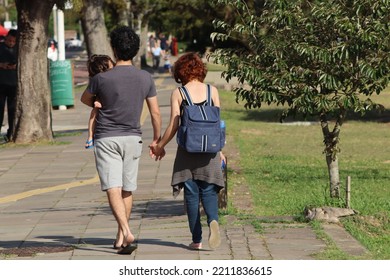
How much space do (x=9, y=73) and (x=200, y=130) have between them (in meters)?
12.7

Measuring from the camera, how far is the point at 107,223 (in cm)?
1162

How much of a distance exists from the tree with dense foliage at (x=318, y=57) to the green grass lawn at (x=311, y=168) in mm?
798

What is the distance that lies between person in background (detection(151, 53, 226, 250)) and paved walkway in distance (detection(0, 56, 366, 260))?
0.28 metres

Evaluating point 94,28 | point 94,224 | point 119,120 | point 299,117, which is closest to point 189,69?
point 119,120

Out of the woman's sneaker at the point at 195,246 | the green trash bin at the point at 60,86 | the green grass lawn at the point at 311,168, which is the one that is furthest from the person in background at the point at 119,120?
the green trash bin at the point at 60,86

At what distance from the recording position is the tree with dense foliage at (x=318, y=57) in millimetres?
11305

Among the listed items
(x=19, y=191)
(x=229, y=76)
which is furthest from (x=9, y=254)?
(x=19, y=191)

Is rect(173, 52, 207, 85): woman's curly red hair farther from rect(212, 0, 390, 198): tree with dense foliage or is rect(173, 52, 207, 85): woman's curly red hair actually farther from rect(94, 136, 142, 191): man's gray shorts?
rect(212, 0, 390, 198): tree with dense foliage

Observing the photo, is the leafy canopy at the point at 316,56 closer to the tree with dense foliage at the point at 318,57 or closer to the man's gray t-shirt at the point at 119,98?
the tree with dense foliage at the point at 318,57

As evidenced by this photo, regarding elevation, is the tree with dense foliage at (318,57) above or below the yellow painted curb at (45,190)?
above

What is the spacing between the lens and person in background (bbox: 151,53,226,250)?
31.0ft

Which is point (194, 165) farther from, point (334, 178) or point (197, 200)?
point (334, 178)

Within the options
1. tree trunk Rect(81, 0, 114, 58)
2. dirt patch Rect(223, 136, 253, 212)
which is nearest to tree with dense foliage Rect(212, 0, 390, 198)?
dirt patch Rect(223, 136, 253, 212)
